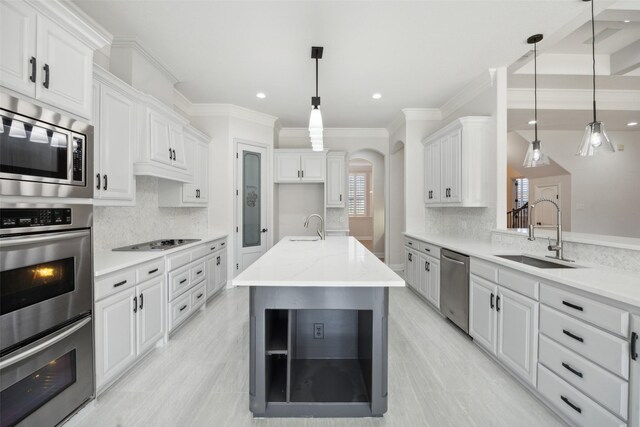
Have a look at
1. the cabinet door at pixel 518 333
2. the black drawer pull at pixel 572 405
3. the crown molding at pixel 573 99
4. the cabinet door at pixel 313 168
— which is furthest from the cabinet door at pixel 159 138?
the crown molding at pixel 573 99

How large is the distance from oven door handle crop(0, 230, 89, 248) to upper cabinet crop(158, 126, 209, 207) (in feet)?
6.33

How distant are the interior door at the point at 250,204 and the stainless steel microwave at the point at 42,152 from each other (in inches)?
116

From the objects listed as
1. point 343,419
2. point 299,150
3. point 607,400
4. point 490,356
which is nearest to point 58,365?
point 343,419

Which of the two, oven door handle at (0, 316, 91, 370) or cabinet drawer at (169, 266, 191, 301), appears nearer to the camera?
oven door handle at (0, 316, 91, 370)

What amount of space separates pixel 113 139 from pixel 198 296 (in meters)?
1.91

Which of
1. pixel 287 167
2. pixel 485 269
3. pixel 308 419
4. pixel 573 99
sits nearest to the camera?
pixel 308 419

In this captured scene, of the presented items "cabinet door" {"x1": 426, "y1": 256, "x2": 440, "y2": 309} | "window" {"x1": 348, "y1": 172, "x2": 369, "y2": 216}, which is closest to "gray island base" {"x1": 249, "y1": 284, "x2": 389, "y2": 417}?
"cabinet door" {"x1": 426, "y1": 256, "x2": 440, "y2": 309}

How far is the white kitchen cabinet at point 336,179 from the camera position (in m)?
5.42

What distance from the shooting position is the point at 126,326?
2096 mm

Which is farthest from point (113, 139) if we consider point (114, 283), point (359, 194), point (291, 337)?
point (359, 194)

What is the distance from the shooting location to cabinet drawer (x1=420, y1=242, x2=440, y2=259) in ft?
11.3

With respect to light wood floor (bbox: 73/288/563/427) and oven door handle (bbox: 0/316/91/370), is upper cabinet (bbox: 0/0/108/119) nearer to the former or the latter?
oven door handle (bbox: 0/316/91/370)

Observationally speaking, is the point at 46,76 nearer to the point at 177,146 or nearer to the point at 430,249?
the point at 177,146

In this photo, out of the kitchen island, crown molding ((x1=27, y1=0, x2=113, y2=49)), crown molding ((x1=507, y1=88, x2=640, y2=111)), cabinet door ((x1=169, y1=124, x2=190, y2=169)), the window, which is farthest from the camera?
the window
